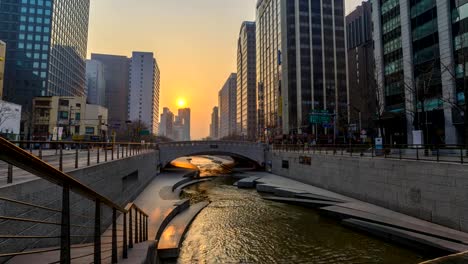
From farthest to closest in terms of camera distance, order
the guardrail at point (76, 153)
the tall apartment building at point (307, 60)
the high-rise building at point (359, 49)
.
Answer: the high-rise building at point (359, 49) < the tall apartment building at point (307, 60) < the guardrail at point (76, 153)

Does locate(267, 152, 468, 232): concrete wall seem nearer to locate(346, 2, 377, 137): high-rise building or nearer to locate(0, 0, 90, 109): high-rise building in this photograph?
locate(346, 2, 377, 137): high-rise building

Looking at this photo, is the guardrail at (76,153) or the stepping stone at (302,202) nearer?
the guardrail at (76,153)

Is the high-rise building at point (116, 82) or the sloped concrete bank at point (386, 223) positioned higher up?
the high-rise building at point (116, 82)

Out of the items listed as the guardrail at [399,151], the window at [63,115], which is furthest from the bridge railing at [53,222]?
the window at [63,115]

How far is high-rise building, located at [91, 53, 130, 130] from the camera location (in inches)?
7177

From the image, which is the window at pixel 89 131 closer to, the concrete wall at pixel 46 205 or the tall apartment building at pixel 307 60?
the tall apartment building at pixel 307 60

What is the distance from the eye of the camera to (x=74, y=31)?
9594cm

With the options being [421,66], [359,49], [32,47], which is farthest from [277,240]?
[359,49]

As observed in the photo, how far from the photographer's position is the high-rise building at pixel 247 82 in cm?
13975

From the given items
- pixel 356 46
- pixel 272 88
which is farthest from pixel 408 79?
pixel 356 46

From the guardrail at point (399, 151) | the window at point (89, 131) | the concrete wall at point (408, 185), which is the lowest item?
the concrete wall at point (408, 185)

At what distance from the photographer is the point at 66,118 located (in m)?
66.1

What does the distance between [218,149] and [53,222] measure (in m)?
42.6

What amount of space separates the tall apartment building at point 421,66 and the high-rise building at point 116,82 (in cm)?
16475
